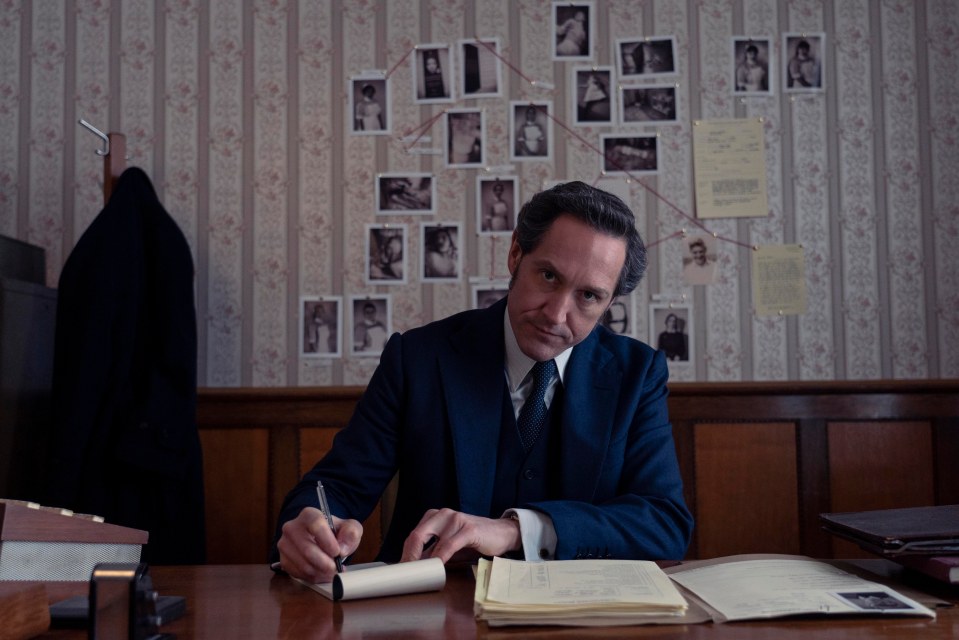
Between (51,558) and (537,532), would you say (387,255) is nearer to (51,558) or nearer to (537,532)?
(537,532)

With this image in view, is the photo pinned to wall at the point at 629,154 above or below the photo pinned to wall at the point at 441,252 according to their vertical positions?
above

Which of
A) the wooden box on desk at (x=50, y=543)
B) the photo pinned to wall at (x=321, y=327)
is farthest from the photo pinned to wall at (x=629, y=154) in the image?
the wooden box on desk at (x=50, y=543)

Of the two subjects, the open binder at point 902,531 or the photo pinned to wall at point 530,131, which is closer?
the open binder at point 902,531

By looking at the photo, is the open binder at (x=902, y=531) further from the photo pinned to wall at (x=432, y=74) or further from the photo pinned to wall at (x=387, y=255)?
the photo pinned to wall at (x=432, y=74)

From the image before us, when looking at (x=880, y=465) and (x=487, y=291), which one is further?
(x=487, y=291)

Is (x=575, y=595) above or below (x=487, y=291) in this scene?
below

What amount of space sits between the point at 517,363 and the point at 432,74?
1.61m

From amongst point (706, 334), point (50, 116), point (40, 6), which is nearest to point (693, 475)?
point (706, 334)

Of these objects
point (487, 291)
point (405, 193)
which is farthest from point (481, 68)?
point (487, 291)

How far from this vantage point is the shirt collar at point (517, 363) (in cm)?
171

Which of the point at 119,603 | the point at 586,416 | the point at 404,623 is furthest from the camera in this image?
the point at 586,416

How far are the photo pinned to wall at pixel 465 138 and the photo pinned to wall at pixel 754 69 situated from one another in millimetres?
893

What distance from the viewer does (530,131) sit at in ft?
9.81

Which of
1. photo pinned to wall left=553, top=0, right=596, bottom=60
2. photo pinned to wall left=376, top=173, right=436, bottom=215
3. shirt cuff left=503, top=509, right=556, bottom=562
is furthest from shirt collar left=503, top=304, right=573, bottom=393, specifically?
photo pinned to wall left=553, top=0, right=596, bottom=60
